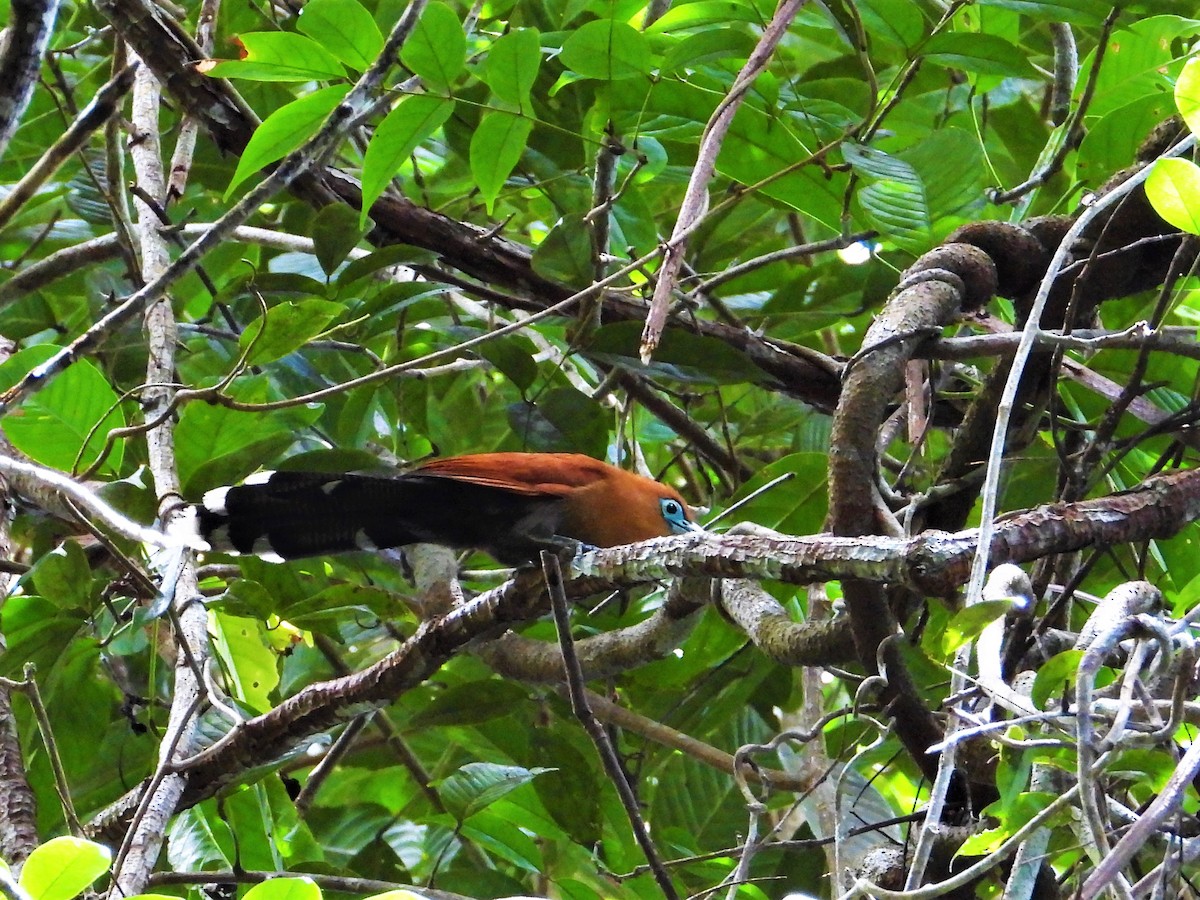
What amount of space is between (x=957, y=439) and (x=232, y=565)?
1.79 meters

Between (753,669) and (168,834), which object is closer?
(168,834)

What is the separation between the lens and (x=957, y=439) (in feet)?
8.33

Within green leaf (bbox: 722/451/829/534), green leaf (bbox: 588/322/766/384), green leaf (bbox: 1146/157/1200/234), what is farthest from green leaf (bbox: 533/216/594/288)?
green leaf (bbox: 1146/157/1200/234)

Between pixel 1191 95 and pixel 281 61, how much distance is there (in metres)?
1.64

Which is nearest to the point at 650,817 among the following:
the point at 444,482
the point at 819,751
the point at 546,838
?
the point at 546,838

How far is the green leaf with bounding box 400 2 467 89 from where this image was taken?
2.40m

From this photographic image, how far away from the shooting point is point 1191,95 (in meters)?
1.62

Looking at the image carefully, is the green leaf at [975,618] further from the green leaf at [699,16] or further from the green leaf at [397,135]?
the green leaf at [699,16]

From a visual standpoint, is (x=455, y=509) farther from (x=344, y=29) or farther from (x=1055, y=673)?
(x=1055, y=673)

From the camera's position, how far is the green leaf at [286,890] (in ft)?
4.29

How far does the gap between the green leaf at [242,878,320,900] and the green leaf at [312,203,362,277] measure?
170cm

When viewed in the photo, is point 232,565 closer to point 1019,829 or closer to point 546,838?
point 546,838

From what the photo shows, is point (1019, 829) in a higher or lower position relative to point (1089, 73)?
lower

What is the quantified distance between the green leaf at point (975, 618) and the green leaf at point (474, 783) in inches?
48.9
